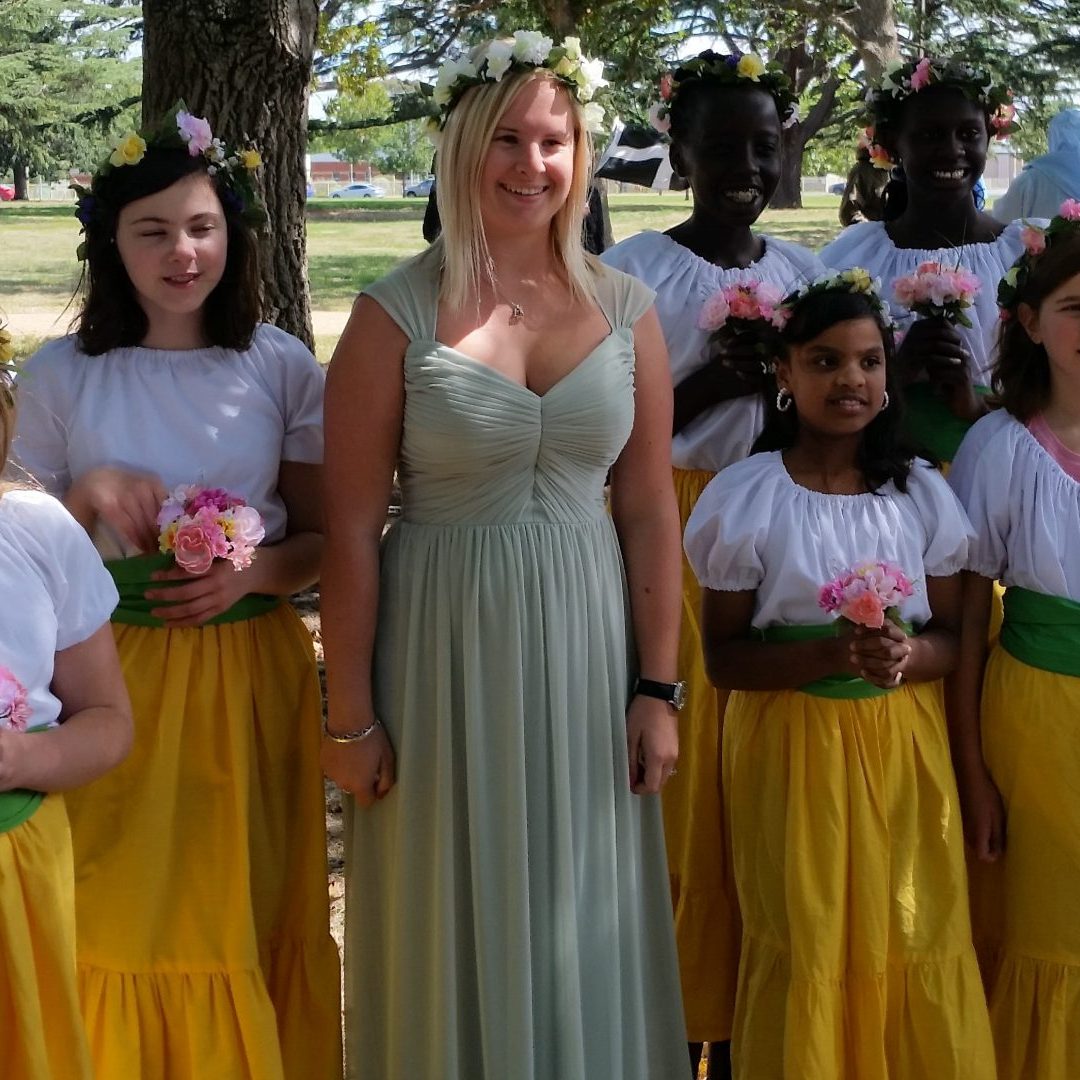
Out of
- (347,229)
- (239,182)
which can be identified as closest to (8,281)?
(347,229)

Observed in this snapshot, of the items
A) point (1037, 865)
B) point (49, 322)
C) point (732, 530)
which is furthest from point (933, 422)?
point (49, 322)

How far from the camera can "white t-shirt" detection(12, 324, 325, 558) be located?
317 cm

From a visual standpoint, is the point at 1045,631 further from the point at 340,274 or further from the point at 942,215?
the point at 340,274

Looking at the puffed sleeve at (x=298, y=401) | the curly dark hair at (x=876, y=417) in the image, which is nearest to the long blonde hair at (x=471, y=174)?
the puffed sleeve at (x=298, y=401)

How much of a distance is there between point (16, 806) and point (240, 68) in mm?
4875

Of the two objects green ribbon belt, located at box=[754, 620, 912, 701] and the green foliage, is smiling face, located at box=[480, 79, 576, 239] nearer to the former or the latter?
green ribbon belt, located at box=[754, 620, 912, 701]

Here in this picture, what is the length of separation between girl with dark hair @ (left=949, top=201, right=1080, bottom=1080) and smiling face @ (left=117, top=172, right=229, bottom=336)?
1.82 m

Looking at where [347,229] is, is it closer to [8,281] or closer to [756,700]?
[8,281]

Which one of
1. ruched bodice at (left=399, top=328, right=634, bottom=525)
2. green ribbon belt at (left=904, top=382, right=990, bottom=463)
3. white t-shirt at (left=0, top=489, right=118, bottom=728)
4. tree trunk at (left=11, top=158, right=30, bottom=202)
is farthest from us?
tree trunk at (left=11, top=158, right=30, bottom=202)

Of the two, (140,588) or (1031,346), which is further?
(1031,346)

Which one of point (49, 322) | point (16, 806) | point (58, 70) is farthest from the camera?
point (58, 70)

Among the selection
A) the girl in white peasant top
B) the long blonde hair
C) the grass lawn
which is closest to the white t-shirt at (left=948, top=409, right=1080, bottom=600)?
the long blonde hair

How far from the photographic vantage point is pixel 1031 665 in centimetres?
342

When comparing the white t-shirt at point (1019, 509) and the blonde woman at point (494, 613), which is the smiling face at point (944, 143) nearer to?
the white t-shirt at point (1019, 509)
